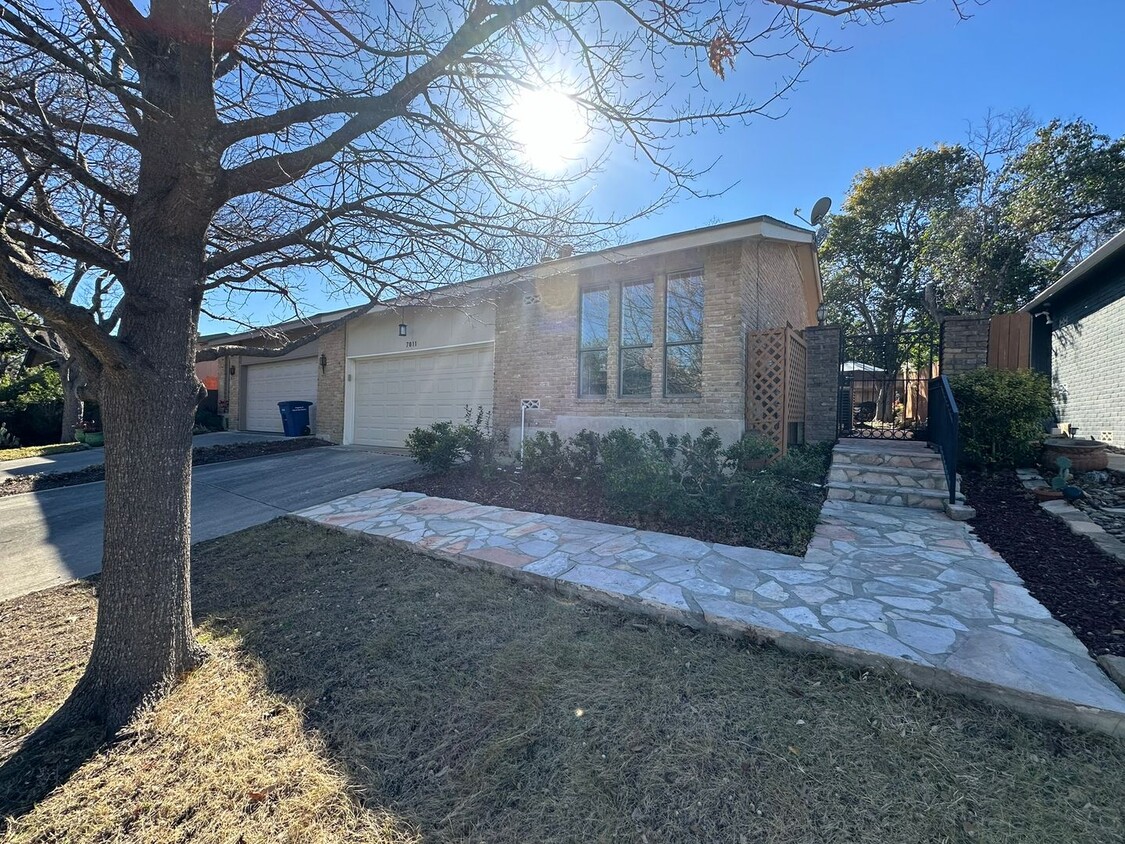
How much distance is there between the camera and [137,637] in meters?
2.30

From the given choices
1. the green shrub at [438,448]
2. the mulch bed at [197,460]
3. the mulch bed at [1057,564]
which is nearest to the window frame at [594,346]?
the green shrub at [438,448]

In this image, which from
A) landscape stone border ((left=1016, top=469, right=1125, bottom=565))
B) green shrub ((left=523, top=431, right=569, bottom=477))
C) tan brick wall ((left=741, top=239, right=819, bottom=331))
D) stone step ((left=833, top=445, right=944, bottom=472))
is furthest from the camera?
tan brick wall ((left=741, top=239, right=819, bottom=331))

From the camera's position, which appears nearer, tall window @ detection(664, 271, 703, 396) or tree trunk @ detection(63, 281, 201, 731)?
tree trunk @ detection(63, 281, 201, 731)

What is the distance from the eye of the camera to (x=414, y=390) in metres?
10.2

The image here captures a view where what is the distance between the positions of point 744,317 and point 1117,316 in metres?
7.10

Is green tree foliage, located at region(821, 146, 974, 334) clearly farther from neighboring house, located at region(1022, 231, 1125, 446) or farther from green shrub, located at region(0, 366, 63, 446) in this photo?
green shrub, located at region(0, 366, 63, 446)

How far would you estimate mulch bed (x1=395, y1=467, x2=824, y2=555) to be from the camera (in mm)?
4441

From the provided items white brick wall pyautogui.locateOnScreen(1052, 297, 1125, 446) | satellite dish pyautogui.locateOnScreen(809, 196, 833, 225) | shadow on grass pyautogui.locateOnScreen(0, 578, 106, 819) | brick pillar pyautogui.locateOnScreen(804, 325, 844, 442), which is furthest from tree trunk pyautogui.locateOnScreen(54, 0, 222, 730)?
white brick wall pyautogui.locateOnScreen(1052, 297, 1125, 446)

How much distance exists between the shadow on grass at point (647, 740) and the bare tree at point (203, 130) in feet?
3.18

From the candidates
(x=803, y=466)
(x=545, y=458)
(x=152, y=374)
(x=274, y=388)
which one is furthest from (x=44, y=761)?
(x=274, y=388)

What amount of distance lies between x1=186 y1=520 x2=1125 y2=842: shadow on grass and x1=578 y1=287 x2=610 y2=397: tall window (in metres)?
5.14

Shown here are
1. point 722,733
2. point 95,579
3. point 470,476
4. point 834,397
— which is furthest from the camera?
point 834,397

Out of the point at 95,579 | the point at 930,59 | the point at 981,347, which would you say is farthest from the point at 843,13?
the point at 981,347

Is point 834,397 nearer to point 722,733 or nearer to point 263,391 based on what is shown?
point 722,733
